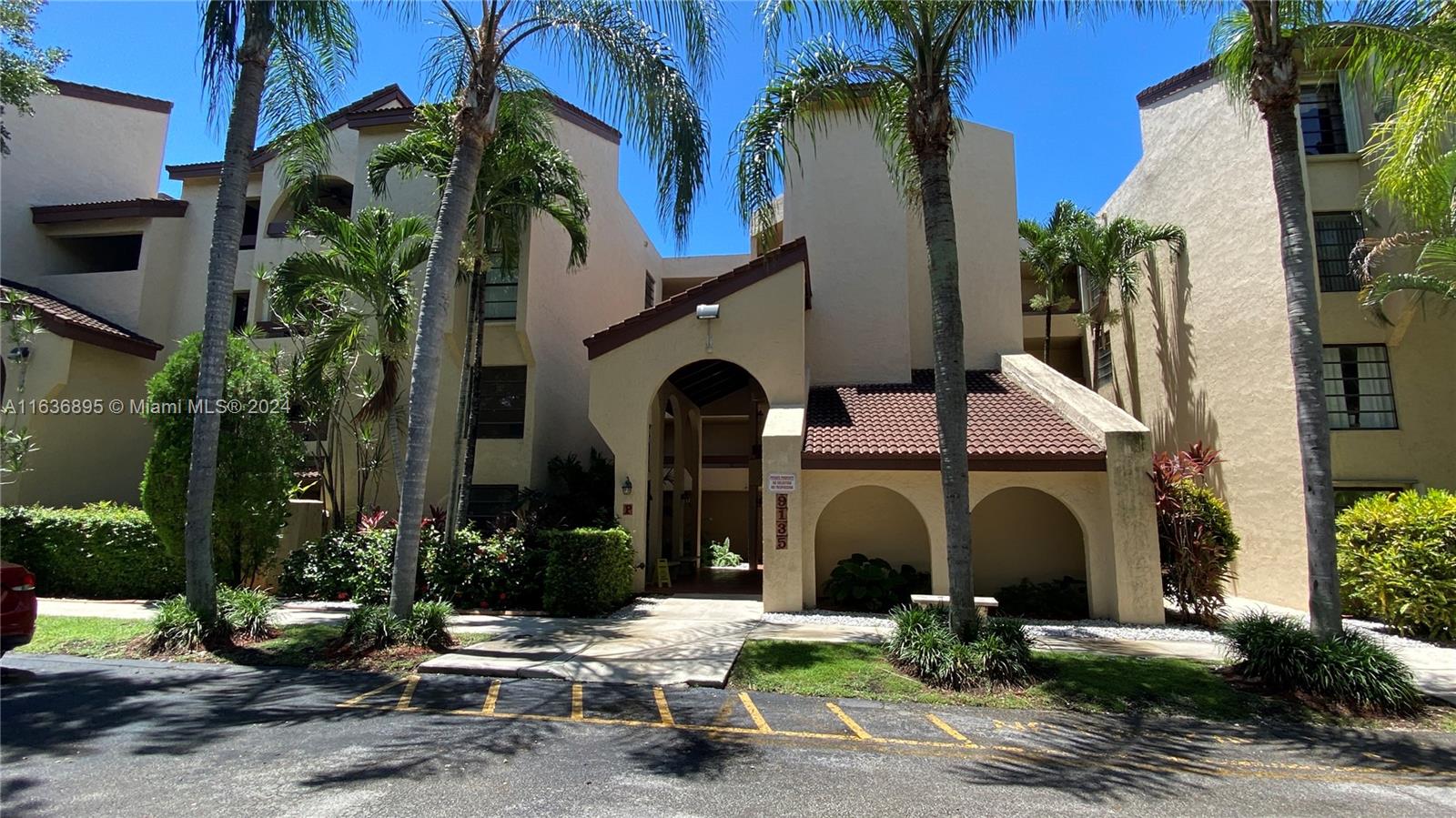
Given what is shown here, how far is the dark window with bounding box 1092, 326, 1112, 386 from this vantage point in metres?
20.1

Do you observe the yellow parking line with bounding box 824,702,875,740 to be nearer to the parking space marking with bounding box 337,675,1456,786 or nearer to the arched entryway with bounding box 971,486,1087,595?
the parking space marking with bounding box 337,675,1456,786

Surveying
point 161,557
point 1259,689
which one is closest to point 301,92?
point 161,557

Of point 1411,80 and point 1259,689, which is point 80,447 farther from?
point 1411,80

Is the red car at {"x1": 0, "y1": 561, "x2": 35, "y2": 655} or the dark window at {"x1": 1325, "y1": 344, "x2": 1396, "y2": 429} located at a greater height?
the dark window at {"x1": 1325, "y1": 344, "x2": 1396, "y2": 429}

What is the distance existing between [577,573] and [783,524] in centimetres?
357

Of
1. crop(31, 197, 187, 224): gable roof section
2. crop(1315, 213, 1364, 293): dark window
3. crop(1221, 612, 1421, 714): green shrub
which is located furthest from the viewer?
crop(31, 197, 187, 224): gable roof section

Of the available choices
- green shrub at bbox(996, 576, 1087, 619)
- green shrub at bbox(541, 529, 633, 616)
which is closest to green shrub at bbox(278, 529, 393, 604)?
green shrub at bbox(541, 529, 633, 616)

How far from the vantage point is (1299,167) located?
333 inches

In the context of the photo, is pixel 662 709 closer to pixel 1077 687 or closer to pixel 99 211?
pixel 1077 687

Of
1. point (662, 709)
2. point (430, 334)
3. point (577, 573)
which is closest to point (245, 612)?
point (430, 334)

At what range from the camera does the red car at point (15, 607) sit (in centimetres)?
687

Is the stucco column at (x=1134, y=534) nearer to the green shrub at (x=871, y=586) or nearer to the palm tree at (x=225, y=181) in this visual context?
the green shrub at (x=871, y=586)

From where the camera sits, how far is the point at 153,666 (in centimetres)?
800

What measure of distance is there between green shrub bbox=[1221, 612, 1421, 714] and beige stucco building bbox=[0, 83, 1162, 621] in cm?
363
